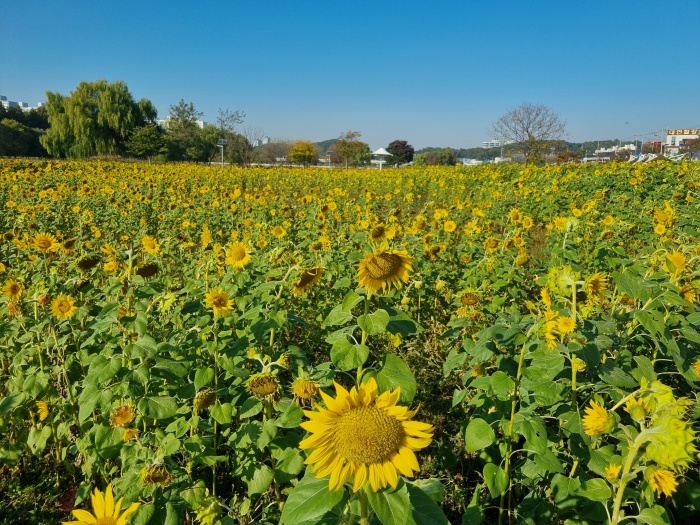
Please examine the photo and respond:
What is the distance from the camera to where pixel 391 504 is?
33.4 inches

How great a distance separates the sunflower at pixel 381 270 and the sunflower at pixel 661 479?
2.90 feet

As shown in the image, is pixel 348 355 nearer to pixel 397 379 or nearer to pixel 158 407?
pixel 397 379

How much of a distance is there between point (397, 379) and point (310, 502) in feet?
1.41

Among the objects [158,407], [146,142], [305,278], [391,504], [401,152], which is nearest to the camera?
A: [391,504]

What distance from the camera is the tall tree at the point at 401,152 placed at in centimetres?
6372

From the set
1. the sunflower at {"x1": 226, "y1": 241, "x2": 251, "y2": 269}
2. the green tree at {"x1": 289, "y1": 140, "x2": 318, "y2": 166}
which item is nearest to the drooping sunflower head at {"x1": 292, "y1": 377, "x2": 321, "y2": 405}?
the sunflower at {"x1": 226, "y1": 241, "x2": 251, "y2": 269}

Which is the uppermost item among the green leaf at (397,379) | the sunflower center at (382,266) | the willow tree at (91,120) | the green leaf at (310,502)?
the willow tree at (91,120)

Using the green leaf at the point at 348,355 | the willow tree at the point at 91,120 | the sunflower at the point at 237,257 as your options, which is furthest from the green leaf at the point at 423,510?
the willow tree at the point at 91,120

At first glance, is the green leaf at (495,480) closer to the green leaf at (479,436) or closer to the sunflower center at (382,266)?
the green leaf at (479,436)

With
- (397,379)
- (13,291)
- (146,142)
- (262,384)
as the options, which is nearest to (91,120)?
(146,142)

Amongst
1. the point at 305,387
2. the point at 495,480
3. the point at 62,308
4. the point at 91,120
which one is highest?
the point at 91,120

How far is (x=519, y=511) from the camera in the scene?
1588 mm

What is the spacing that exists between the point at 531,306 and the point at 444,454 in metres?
0.88

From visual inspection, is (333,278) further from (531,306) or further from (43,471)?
(43,471)
